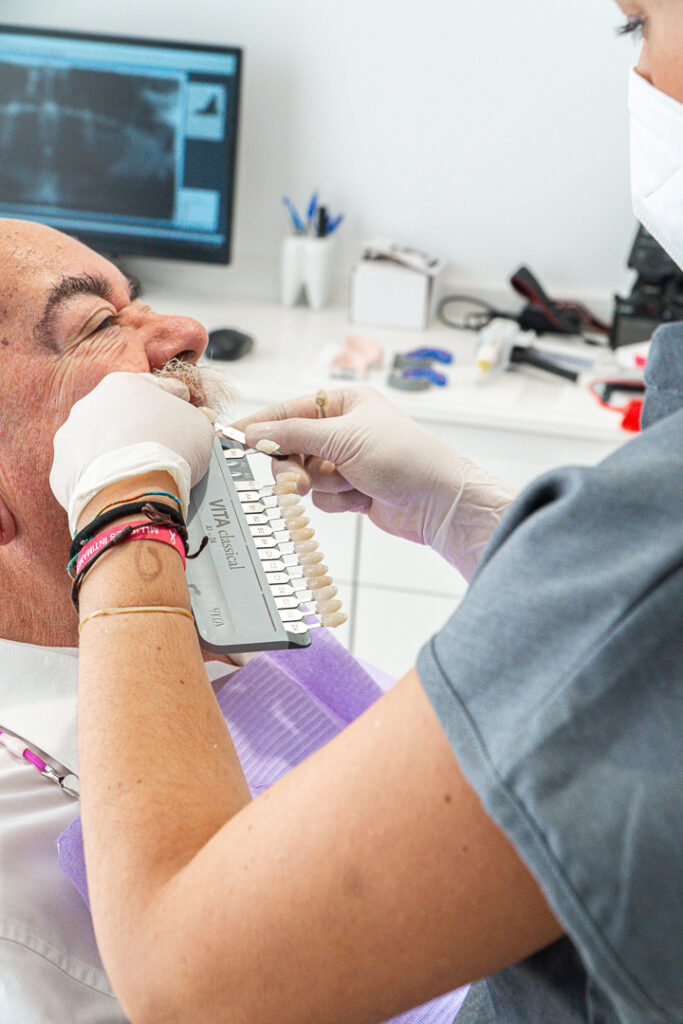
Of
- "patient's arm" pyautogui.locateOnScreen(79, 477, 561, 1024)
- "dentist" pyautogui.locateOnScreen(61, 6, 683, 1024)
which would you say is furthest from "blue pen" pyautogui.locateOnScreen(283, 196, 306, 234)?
"patient's arm" pyautogui.locateOnScreen(79, 477, 561, 1024)

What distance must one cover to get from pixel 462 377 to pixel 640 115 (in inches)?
55.6

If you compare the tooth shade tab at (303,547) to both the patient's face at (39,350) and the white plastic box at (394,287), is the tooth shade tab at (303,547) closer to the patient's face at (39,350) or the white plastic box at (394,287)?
the patient's face at (39,350)

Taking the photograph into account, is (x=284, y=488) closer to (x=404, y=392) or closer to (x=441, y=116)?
(x=404, y=392)

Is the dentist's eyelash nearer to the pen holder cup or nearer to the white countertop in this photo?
the white countertop

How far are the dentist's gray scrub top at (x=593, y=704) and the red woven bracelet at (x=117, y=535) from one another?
0.31m

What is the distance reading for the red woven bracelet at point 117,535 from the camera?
79cm

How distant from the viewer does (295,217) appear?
247 centimetres

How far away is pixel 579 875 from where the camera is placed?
1.64 ft

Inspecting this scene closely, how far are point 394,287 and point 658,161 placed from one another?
166 cm

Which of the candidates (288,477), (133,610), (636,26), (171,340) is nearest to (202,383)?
(171,340)

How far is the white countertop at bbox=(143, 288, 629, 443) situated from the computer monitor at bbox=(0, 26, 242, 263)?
21 cm

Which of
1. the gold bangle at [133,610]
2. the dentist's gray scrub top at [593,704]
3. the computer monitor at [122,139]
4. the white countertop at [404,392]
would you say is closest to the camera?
the dentist's gray scrub top at [593,704]

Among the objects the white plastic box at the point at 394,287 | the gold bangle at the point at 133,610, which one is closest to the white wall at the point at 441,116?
the white plastic box at the point at 394,287

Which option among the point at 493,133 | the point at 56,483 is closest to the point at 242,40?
the point at 493,133
